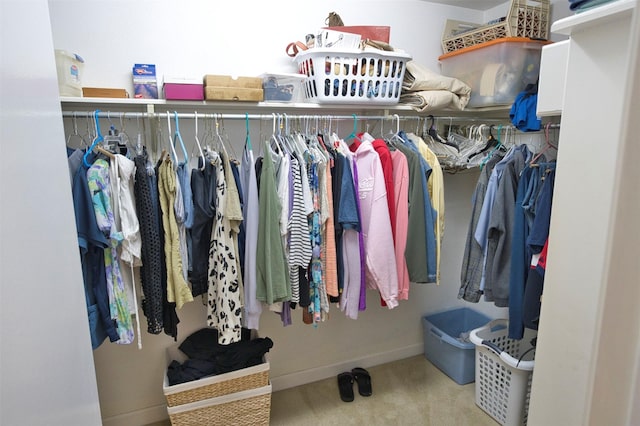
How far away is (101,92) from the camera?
1.63 metres

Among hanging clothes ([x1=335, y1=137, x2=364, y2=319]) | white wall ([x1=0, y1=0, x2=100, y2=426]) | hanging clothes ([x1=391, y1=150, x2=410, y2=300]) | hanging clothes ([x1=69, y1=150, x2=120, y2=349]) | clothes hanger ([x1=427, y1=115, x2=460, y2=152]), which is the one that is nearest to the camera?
white wall ([x1=0, y1=0, x2=100, y2=426])

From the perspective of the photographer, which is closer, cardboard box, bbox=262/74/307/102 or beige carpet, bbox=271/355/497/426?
cardboard box, bbox=262/74/307/102

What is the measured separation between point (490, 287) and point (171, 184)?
159 cm

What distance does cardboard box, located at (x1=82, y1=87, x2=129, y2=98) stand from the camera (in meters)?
1.62

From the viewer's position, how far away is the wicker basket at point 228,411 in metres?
1.85

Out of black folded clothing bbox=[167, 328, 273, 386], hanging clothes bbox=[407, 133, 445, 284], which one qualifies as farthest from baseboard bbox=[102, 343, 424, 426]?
hanging clothes bbox=[407, 133, 445, 284]

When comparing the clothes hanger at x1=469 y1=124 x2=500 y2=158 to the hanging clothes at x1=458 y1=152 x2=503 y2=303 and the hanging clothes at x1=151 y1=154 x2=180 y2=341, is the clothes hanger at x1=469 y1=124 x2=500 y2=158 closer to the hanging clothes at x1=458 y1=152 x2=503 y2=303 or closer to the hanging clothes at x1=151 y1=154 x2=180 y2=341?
the hanging clothes at x1=458 y1=152 x2=503 y2=303

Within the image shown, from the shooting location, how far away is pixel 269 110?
80.1 inches

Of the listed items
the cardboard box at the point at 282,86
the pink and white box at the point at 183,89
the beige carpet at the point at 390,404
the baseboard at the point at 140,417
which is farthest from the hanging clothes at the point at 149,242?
the beige carpet at the point at 390,404

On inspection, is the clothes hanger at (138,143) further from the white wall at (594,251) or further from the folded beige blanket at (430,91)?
the white wall at (594,251)

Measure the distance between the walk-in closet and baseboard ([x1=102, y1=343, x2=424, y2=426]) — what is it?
1 cm

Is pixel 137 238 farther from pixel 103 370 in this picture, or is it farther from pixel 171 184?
pixel 103 370

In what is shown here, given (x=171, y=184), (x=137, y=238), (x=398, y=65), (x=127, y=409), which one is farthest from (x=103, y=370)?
(x=398, y=65)

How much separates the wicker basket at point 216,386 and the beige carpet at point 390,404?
0.35 m
